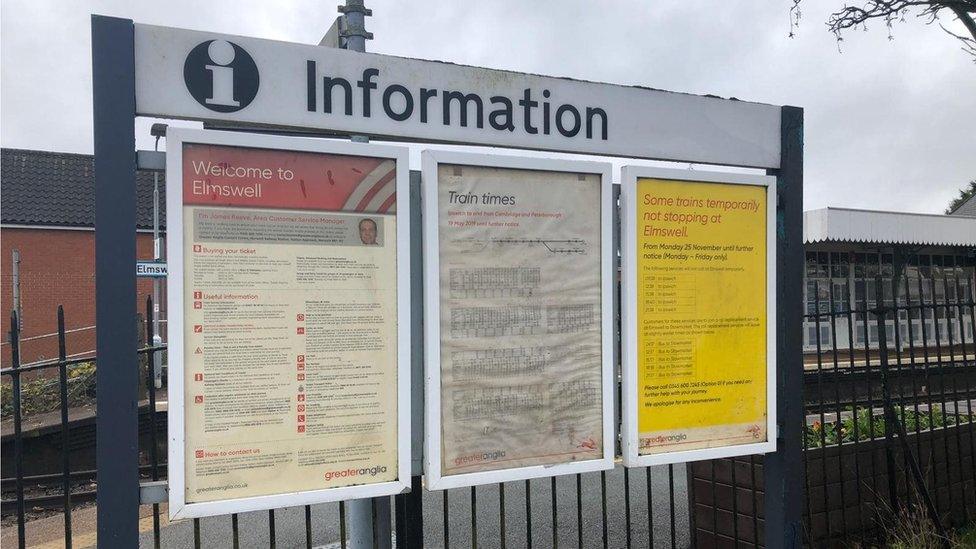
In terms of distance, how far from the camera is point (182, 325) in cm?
218

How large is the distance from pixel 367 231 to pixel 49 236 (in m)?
23.7

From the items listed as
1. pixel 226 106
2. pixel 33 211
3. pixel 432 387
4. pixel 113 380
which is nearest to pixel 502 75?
pixel 226 106

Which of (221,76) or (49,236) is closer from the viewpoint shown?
(221,76)

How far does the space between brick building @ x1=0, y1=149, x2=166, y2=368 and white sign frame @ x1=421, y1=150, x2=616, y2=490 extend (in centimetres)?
2122

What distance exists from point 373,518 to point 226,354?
961 millimetres

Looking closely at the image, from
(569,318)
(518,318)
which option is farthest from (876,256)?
(518,318)

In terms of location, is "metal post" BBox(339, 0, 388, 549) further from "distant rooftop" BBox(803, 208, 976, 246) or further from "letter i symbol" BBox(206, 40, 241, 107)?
"distant rooftop" BBox(803, 208, 976, 246)

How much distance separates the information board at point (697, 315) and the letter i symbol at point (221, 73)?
59.8 inches

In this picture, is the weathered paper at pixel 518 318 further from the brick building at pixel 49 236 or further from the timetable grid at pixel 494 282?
the brick building at pixel 49 236

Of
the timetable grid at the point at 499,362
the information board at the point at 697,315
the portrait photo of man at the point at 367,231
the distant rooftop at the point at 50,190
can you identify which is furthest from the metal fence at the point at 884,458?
the distant rooftop at the point at 50,190

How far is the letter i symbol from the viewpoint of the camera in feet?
7.43

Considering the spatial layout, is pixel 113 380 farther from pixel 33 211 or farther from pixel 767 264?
pixel 33 211

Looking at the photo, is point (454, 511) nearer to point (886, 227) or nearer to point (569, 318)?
point (569, 318)

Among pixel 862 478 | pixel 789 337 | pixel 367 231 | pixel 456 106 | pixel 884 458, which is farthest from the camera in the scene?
pixel 884 458
